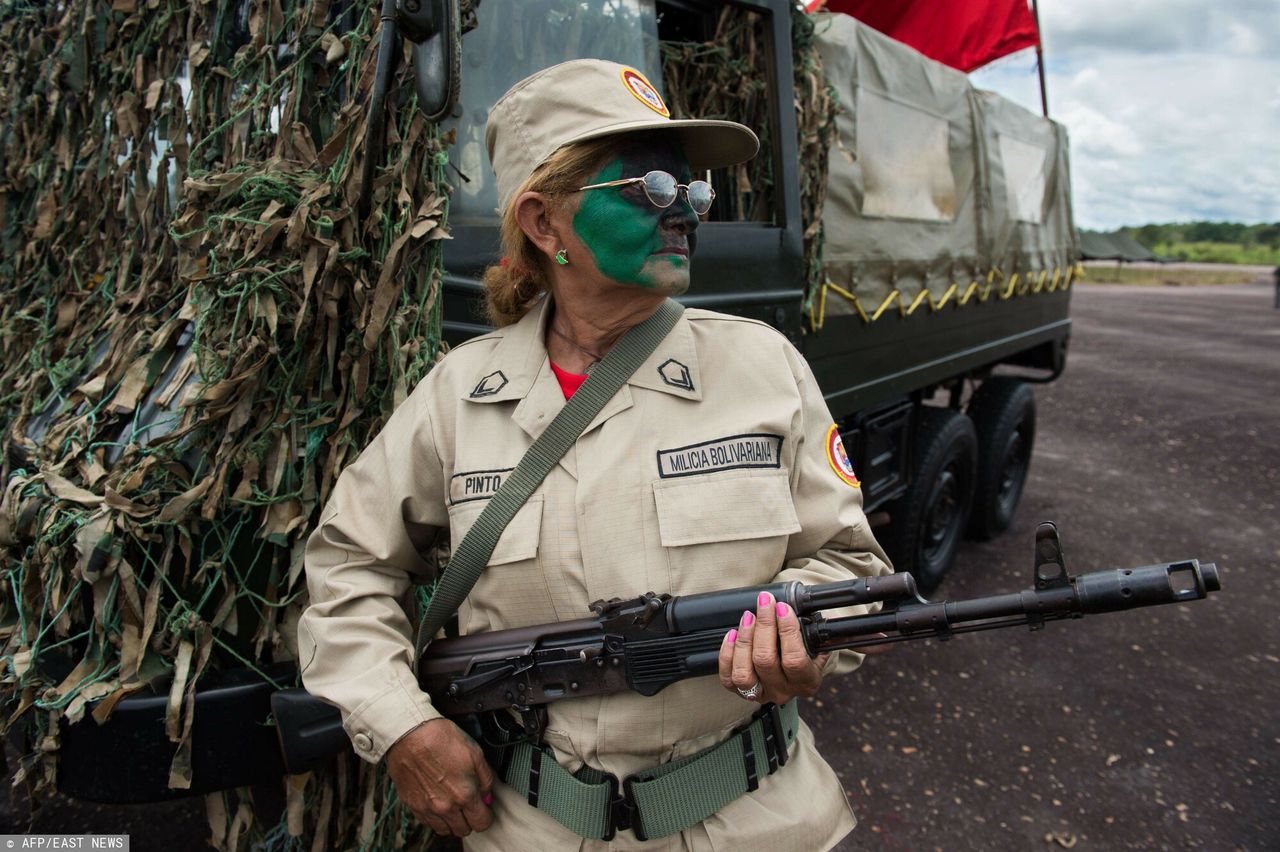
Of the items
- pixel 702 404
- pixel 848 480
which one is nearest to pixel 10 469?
pixel 702 404

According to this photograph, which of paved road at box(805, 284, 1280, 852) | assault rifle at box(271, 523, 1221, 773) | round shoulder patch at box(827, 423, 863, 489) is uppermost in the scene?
round shoulder patch at box(827, 423, 863, 489)

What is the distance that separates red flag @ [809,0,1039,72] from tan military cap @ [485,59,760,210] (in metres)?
4.71

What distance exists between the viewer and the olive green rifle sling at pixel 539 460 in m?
1.48

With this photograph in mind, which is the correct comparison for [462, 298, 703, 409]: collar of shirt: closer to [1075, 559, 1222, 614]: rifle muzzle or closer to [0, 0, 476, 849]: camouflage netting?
[0, 0, 476, 849]: camouflage netting

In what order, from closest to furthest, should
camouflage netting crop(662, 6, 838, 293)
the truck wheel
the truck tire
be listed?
1. camouflage netting crop(662, 6, 838, 293)
2. the truck tire
3. the truck wheel

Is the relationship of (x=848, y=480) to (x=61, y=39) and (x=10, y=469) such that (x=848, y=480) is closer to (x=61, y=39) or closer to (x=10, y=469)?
(x=10, y=469)

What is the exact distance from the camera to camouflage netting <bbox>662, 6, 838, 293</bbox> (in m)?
2.92

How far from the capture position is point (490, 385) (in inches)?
61.9

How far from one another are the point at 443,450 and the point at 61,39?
2.19 metres

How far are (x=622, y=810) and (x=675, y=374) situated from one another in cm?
67

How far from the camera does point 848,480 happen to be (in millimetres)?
1596

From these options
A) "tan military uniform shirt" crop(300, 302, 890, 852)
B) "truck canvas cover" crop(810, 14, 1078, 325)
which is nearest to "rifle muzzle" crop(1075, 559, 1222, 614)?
"tan military uniform shirt" crop(300, 302, 890, 852)

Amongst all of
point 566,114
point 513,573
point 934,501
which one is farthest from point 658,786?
point 934,501

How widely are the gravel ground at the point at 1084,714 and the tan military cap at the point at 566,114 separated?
228 cm
